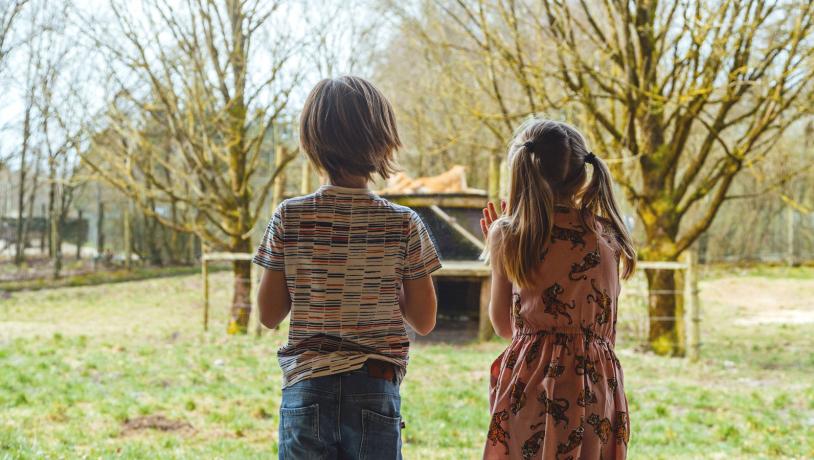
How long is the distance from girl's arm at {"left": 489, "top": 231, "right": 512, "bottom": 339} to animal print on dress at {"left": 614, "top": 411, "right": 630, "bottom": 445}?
385 mm

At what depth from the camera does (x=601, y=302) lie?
7.61ft

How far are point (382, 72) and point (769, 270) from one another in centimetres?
1249

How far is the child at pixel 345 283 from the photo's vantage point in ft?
6.17

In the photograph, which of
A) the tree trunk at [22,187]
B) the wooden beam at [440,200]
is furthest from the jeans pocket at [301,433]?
the tree trunk at [22,187]

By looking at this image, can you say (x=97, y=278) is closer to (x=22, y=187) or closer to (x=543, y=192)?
(x=22, y=187)

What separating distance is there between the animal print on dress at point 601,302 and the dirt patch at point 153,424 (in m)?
Result: 3.73

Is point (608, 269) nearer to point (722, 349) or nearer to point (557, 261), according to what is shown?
point (557, 261)

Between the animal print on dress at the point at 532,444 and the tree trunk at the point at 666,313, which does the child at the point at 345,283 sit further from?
the tree trunk at the point at 666,313

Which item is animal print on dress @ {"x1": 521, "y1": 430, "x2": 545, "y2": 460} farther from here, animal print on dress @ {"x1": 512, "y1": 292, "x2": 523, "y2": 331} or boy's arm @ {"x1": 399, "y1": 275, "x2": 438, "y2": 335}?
boy's arm @ {"x1": 399, "y1": 275, "x2": 438, "y2": 335}

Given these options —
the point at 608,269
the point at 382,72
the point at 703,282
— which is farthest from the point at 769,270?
the point at 608,269

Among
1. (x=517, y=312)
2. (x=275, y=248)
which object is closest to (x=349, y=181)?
(x=275, y=248)

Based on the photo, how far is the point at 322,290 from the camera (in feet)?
6.37

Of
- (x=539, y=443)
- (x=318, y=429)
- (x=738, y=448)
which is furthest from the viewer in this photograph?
(x=738, y=448)

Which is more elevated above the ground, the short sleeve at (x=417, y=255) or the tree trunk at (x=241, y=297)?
the short sleeve at (x=417, y=255)
